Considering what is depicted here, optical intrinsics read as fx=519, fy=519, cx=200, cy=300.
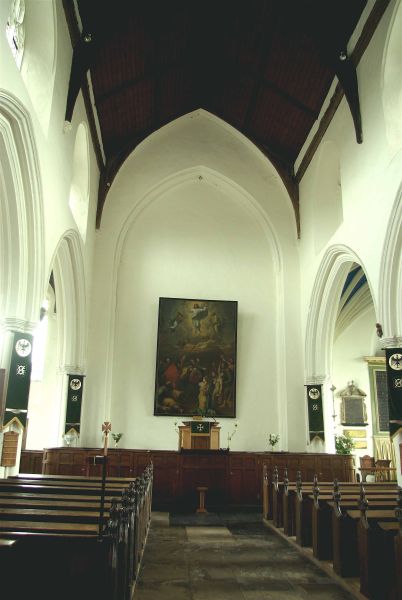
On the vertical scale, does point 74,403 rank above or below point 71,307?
below

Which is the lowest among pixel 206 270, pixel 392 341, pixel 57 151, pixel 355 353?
pixel 392 341

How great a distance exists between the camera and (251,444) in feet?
43.7

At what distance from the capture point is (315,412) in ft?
43.0

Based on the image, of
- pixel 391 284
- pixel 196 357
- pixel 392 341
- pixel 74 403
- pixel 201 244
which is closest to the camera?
pixel 392 341

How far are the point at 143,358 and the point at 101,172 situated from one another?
5.24m

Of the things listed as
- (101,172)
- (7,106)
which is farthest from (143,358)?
(7,106)

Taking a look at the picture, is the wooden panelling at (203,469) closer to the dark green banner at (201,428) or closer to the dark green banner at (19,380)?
the dark green banner at (201,428)

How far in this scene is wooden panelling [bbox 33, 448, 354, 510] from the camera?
11.0 metres

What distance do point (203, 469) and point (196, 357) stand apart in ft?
11.2

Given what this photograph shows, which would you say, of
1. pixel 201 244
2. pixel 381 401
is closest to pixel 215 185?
pixel 201 244

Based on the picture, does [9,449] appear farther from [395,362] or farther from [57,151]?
[395,362]

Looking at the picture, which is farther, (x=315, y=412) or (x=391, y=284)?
(x=315, y=412)

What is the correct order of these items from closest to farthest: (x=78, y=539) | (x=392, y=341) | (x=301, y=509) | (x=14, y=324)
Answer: (x=78, y=539) < (x=301, y=509) < (x=14, y=324) < (x=392, y=341)

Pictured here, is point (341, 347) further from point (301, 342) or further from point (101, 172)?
point (101, 172)
